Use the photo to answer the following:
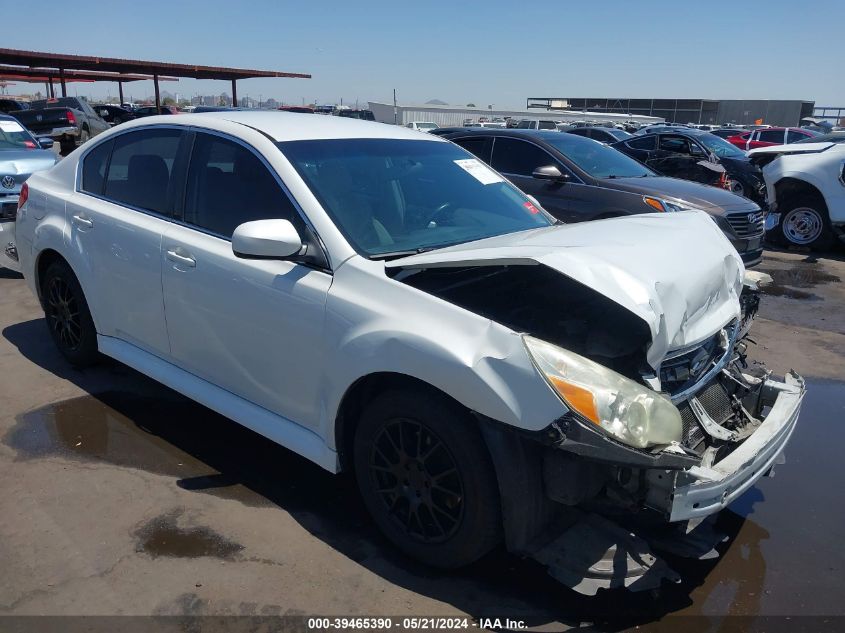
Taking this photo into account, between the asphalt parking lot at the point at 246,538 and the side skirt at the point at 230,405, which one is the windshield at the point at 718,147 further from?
the side skirt at the point at 230,405

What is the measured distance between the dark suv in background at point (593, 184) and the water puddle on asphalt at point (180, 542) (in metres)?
Result: 5.70

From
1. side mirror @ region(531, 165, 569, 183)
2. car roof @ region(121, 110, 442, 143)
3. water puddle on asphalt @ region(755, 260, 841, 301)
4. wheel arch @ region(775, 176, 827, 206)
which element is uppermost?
car roof @ region(121, 110, 442, 143)

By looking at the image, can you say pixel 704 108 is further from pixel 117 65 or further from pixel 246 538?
pixel 246 538

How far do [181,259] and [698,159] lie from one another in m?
12.3

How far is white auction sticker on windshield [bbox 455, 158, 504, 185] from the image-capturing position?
13.6 feet

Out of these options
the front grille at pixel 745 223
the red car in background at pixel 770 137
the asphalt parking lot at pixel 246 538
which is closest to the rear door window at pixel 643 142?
the front grille at pixel 745 223

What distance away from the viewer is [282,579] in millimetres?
2945

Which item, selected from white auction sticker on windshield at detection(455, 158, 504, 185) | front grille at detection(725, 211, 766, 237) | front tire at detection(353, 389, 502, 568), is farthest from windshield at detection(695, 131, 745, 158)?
front tire at detection(353, 389, 502, 568)

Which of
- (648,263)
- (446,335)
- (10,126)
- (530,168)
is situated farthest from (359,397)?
(10,126)

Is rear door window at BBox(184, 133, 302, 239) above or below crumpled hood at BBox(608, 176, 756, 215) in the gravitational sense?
above

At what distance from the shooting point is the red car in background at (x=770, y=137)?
23188 millimetres

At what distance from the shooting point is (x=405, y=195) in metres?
3.67

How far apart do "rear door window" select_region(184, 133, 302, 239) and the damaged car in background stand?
1 centimetres

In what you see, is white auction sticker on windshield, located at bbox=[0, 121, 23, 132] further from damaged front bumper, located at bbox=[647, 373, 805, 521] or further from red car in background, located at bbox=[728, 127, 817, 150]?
red car in background, located at bbox=[728, 127, 817, 150]
